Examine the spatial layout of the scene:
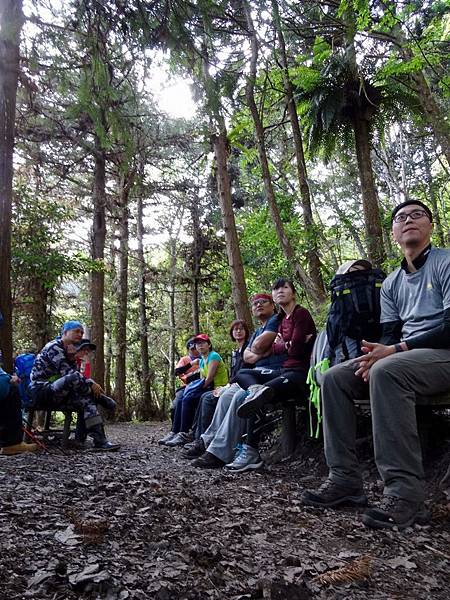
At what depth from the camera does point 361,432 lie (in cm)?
432

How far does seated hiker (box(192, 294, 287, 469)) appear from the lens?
466 cm

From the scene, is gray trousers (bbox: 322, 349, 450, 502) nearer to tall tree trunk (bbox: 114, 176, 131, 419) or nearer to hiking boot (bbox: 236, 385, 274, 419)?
hiking boot (bbox: 236, 385, 274, 419)

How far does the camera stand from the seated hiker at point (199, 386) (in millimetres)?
6699

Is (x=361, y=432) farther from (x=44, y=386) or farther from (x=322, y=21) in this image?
(x=322, y=21)

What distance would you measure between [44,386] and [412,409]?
174 inches

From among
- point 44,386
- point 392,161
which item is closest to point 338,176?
point 392,161

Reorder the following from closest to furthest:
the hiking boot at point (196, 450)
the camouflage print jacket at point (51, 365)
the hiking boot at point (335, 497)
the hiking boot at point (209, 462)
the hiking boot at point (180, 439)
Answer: the hiking boot at point (335, 497)
the hiking boot at point (209, 462)
the hiking boot at point (196, 450)
the camouflage print jacket at point (51, 365)
the hiking boot at point (180, 439)

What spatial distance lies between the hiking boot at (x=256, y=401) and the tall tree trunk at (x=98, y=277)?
9.50 m

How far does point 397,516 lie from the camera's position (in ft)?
8.44

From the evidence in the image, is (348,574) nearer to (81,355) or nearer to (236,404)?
(236,404)

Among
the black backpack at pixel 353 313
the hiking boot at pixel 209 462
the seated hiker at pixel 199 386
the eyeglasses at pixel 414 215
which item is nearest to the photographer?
the eyeglasses at pixel 414 215

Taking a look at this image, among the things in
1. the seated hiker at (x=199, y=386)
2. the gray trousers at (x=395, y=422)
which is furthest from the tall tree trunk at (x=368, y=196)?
the gray trousers at (x=395, y=422)

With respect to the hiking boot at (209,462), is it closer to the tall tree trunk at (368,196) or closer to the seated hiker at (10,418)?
the seated hiker at (10,418)

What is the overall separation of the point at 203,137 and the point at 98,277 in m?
5.03
